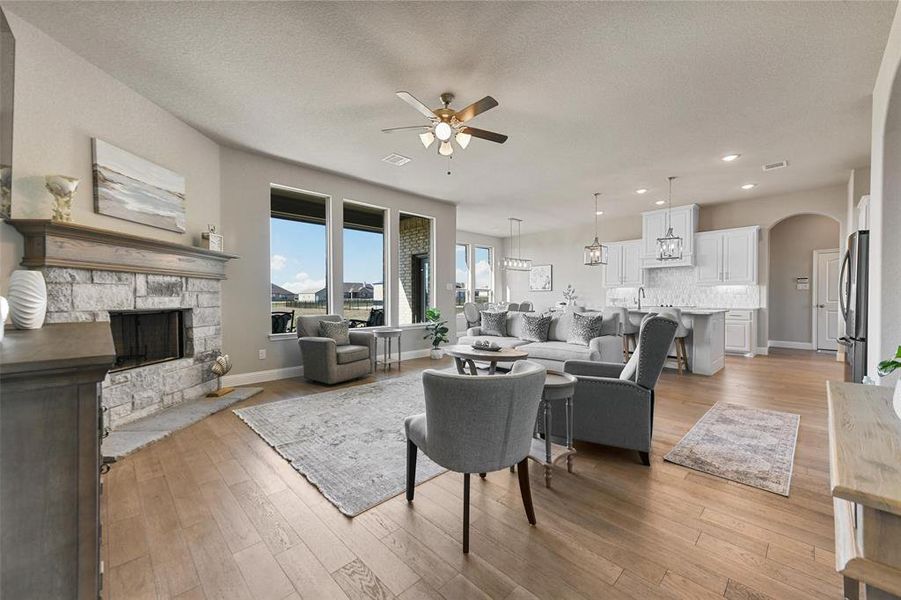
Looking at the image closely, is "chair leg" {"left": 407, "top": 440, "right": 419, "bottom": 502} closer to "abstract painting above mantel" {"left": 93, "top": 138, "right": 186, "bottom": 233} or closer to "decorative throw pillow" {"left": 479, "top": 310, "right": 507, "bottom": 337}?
"abstract painting above mantel" {"left": 93, "top": 138, "right": 186, "bottom": 233}

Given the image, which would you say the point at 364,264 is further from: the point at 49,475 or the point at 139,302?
the point at 49,475

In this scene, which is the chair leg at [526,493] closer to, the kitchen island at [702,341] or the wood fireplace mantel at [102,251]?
the wood fireplace mantel at [102,251]

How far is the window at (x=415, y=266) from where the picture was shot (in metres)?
6.90

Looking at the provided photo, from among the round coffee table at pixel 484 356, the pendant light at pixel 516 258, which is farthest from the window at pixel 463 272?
the round coffee table at pixel 484 356

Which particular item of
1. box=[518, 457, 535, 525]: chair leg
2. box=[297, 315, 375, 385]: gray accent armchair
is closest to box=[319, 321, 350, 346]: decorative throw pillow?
box=[297, 315, 375, 385]: gray accent armchair

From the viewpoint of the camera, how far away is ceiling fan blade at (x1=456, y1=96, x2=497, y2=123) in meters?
2.62

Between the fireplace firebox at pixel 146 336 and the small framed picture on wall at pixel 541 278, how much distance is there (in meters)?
8.23

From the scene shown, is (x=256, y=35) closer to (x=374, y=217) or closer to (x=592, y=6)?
(x=592, y=6)

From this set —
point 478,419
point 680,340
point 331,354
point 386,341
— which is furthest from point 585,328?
point 478,419

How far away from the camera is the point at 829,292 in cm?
705

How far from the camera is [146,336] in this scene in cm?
352

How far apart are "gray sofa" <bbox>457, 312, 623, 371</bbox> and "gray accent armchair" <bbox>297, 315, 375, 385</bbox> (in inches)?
56.7

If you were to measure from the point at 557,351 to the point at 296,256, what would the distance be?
3898 millimetres

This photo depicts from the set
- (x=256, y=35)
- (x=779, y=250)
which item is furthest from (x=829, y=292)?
(x=256, y=35)
